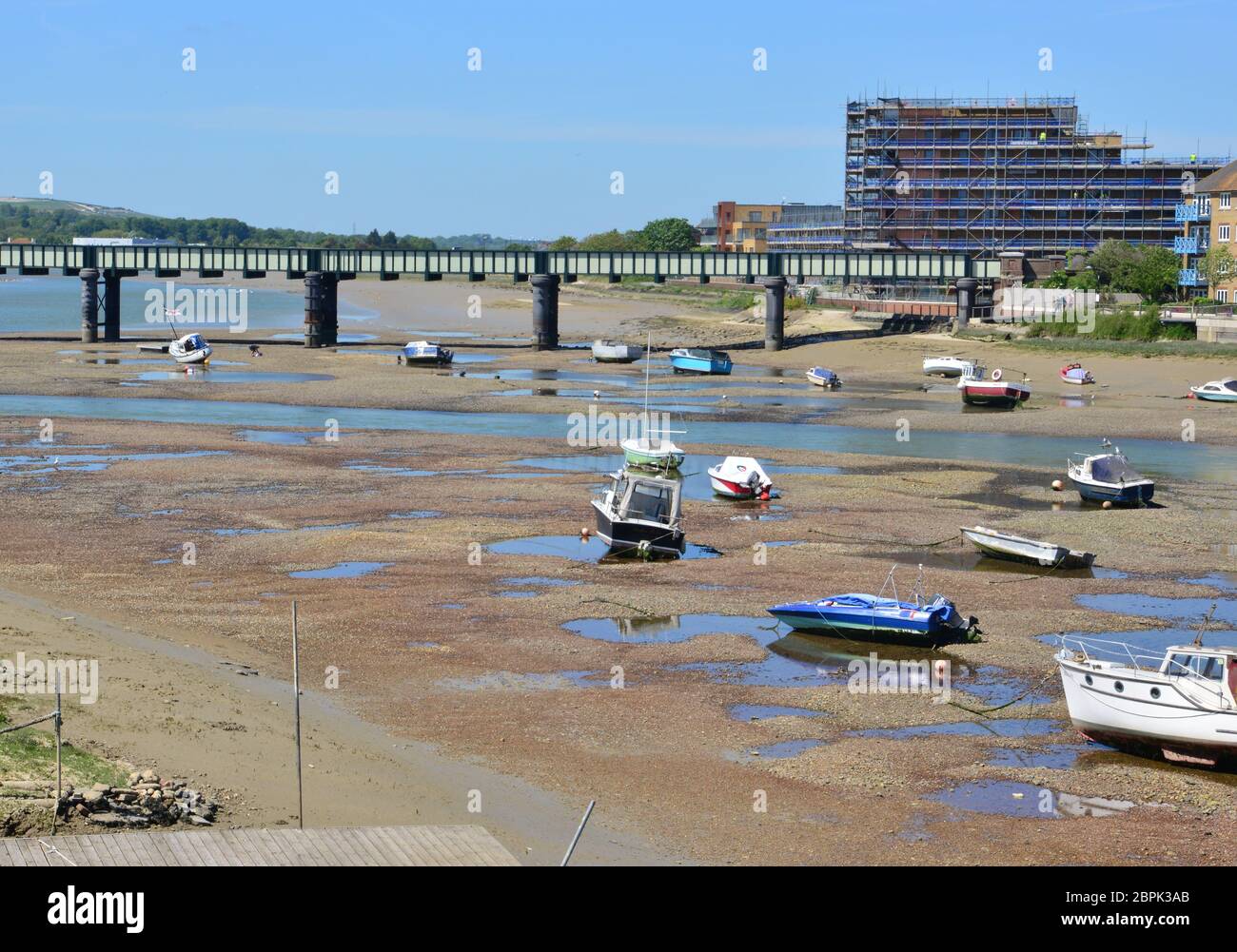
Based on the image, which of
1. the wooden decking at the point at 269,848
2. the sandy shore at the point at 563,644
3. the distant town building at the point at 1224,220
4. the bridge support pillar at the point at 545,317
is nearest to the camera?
the wooden decking at the point at 269,848

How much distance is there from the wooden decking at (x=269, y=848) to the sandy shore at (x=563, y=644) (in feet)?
5.62

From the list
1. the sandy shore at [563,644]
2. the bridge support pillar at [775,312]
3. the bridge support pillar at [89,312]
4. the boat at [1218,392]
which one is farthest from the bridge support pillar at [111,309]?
the boat at [1218,392]

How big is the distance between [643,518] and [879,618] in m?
11.3

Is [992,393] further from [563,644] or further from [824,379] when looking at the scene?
[563,644]

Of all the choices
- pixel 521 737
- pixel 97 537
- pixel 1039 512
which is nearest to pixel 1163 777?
pixel 521 737

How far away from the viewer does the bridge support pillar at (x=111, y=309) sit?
433ft

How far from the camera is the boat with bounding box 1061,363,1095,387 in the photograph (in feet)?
317

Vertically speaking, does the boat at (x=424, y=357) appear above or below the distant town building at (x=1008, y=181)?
below

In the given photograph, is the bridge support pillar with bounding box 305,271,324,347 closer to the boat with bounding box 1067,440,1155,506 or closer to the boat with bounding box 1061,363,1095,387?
the boat with bounding box 1061,363,1095,387

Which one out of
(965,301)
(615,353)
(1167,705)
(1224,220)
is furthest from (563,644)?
(1224,220)

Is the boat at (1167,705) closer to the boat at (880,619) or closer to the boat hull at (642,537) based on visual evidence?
the boat at (880,619)

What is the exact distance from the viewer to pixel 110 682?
28859 mm
